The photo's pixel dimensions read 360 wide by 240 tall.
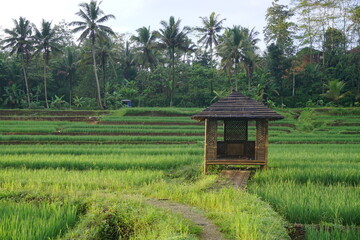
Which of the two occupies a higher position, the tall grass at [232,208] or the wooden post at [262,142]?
the wooden post at [262,142]

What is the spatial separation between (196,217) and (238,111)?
583cm

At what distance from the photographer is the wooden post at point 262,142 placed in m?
11.1

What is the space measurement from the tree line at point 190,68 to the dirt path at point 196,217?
1181 inches

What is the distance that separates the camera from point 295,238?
5.22m

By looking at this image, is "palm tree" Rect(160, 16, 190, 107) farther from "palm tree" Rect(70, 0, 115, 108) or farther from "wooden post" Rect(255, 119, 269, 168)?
"wooden post" Rect(255, 119, 269, 168)

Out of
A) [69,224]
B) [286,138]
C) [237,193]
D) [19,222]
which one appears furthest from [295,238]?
[286,138]

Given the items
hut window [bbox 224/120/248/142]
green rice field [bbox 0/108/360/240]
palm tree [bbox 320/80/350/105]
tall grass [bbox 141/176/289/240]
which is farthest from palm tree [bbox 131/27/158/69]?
tall grass [bbox 141/176/289/240]

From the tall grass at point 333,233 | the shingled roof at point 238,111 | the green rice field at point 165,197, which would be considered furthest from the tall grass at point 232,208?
the shingled roof at point 238,111

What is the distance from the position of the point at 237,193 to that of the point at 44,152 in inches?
444

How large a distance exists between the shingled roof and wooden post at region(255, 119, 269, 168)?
0.42m

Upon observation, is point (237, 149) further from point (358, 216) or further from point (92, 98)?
point (92, 98)

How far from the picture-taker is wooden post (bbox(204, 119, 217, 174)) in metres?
11.2

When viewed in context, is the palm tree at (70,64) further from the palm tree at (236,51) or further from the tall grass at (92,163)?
the tall grass at (92,163)

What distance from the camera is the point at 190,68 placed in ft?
144
